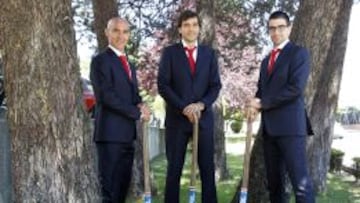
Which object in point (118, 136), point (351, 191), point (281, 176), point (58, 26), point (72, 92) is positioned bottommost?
point (351, 191)

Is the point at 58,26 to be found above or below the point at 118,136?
above

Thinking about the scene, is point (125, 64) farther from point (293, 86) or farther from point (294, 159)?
point (294, 159)

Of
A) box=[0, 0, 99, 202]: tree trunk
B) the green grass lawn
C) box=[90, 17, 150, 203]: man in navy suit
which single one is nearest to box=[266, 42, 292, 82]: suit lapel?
box=[90, 17, 150, 203]: man in navy suit

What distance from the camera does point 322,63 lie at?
6.44 m

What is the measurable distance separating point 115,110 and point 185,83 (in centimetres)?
63

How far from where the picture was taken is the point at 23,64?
4.68m

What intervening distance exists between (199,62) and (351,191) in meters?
5.77

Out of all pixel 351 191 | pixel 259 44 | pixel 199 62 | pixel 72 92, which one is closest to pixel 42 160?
pixel 72 92

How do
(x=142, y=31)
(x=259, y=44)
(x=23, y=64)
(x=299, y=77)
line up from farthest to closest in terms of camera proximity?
(x=259, y=44) < (x=142, y=31) < (x=299, y=77) < (x=23, y=64)

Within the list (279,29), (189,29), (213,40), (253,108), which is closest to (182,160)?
(253,108)

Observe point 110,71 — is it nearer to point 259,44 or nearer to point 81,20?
point 81,20

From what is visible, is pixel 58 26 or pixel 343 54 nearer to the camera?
pixel 58 26

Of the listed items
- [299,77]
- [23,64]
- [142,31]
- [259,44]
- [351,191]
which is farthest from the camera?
[259,44]

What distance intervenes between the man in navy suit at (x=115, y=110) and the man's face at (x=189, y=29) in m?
0.48
